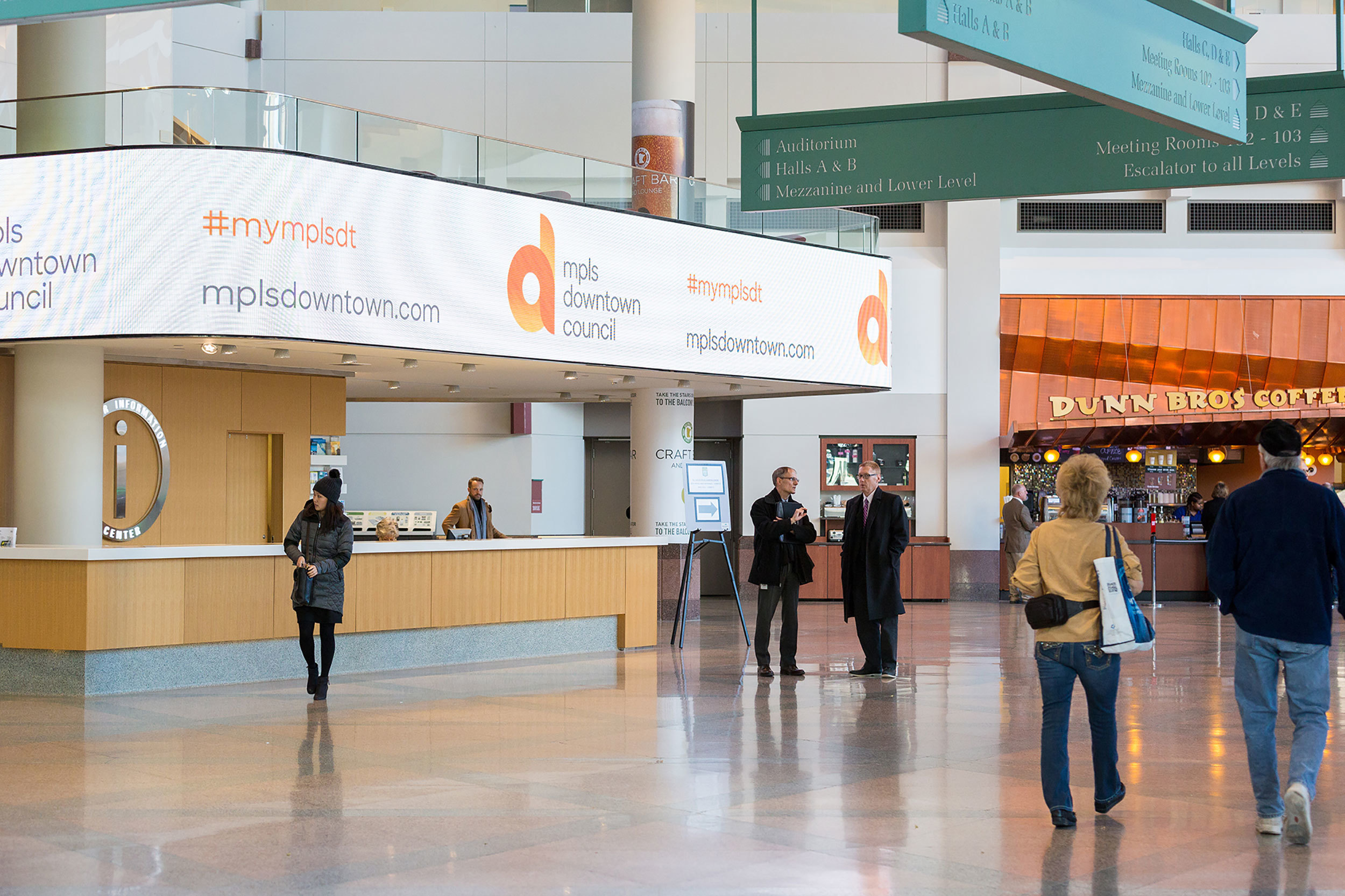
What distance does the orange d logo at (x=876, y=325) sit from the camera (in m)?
15.6

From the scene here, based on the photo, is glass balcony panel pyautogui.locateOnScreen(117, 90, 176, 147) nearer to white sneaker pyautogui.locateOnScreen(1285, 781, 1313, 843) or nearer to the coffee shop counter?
white sneaker pyautogui.locateOnScreen(1285, 781, 1313, 843)

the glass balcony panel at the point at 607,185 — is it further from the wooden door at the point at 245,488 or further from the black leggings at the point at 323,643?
the black leggings at the point at 323,643

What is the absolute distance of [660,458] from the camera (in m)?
16.0

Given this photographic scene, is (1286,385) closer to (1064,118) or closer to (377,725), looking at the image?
(1064,118)

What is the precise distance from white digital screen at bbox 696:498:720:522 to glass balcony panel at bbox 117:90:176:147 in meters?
6.12

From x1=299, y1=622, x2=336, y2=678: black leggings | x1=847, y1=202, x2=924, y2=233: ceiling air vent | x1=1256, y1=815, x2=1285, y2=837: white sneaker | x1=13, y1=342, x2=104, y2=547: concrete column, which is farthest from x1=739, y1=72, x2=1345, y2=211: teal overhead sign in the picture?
x1=847, y1=202, x2=924, y2=233: ceiling air vent

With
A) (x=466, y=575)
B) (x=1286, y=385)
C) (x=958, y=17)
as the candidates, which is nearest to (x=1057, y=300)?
(x=1286, y=385)

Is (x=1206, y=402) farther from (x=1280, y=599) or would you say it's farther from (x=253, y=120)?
(x=1280, y=599)

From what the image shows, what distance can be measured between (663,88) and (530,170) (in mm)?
3899

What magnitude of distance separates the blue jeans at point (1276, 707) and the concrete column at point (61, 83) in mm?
9435

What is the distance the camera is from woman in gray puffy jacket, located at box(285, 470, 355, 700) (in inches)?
386

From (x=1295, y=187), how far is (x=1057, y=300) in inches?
164

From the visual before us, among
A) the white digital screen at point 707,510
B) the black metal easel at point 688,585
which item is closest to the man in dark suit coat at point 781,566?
the black metal easel at point 688,585

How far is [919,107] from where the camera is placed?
8.65 m
